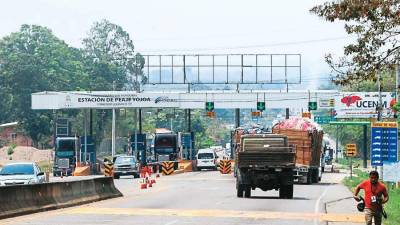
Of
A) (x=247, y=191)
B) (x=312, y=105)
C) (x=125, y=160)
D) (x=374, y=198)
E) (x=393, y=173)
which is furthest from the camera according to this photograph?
(x=312, y=105)

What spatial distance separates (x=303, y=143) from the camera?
183ft

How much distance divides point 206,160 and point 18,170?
55.1 meters

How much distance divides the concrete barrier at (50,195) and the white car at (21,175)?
8.69 feet

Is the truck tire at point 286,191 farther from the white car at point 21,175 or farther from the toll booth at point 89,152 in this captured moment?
the toll booth at point 89,152

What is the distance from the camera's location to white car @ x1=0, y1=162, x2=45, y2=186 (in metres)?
39.6

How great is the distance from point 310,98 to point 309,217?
199 ft

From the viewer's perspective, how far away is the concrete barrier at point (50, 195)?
27781mm

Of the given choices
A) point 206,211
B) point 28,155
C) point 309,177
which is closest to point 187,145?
point 28,155

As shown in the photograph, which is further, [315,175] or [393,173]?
[315,175]

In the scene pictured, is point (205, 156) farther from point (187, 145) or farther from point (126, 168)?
point (126, 168)

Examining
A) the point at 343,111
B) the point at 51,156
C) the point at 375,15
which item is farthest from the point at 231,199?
the point at 51,156

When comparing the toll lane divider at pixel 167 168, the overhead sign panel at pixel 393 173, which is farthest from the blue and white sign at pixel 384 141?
the toll lane divider at pixel 167 168

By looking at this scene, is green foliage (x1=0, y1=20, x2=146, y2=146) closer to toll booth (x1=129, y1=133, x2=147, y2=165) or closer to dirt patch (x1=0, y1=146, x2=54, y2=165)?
dirt patch (x1=0, y1=146, x2=54, y2=165)

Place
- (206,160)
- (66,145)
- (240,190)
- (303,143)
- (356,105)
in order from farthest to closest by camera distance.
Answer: (356,105)
(206,160)
(66,145)
(303,143)
(240,190)
